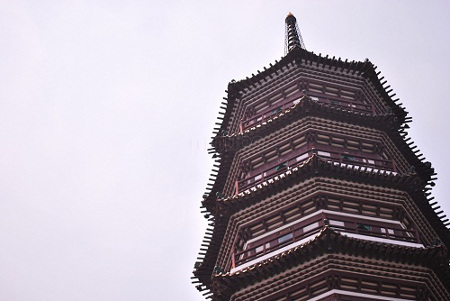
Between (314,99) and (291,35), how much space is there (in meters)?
8.21

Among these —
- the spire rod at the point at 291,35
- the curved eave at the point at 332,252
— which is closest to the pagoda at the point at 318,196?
the curved eave at the point at 332,252

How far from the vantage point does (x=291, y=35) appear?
3678 cm

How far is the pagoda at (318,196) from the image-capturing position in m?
21.6

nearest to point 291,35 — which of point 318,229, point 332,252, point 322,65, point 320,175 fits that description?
point 322,65

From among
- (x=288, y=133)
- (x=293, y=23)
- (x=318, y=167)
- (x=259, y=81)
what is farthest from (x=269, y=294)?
(x=293, y=23)

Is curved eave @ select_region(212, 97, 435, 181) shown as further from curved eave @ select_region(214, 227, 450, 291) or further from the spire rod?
the spire rod

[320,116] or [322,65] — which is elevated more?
[322,65]

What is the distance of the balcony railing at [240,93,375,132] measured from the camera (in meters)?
29.6

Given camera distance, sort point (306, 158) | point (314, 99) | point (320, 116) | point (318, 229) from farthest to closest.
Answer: point (314, 99) → point (320, 116) → point (306, 158) → point (318, 229)

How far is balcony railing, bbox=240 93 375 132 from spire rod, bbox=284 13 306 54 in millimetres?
6311

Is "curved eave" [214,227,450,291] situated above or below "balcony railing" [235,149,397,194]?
below

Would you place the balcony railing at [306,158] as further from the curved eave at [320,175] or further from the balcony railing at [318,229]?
the balcony railing at [318,229]

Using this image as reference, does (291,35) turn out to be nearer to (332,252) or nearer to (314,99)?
(314,99)

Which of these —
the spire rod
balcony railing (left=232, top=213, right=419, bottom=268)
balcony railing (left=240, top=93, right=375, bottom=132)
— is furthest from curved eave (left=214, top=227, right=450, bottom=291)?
the spire rod
